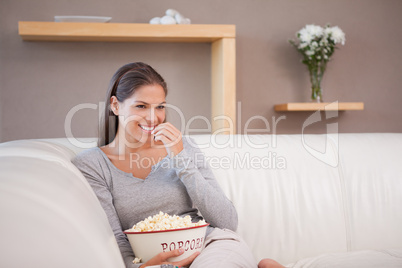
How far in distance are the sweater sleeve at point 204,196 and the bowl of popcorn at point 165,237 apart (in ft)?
0.89

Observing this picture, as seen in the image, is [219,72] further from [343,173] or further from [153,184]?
[153,184]

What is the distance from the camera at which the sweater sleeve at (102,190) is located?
159cm

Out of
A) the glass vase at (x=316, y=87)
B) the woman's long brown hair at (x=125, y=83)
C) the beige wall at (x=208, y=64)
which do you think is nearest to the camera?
the woman's long brown hair at (x=125, y=83)

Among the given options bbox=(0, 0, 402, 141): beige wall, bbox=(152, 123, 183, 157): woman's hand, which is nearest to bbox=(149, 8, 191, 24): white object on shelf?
bbox=(0, 0, 402, 141): beige wall

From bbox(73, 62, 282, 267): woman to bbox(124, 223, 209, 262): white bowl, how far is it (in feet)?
0.35

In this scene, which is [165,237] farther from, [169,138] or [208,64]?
[208,64]

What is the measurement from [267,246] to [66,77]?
2468 millimetres

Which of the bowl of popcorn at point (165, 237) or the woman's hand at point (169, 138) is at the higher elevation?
the woman's hand at point (169, 138)

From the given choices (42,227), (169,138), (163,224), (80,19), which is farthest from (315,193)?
(80,19)

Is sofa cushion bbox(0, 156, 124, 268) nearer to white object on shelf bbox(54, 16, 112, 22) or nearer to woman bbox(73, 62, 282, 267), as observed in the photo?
woman bbox(73, 62, 282, 267)

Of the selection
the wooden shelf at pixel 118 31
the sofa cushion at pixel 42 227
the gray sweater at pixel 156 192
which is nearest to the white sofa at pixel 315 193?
the gray sweater at pixel 156 192

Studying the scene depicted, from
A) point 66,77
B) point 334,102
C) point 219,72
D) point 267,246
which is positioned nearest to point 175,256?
point 267,246

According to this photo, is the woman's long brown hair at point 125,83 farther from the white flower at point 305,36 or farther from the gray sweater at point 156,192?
the white flower at point 305,36

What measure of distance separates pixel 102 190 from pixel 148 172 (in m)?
0.21
